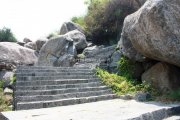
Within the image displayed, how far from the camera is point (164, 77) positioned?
391 inches

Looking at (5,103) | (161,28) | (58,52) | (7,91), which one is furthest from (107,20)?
(5,103)

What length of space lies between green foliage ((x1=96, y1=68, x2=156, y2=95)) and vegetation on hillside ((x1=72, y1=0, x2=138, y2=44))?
800 centimetres

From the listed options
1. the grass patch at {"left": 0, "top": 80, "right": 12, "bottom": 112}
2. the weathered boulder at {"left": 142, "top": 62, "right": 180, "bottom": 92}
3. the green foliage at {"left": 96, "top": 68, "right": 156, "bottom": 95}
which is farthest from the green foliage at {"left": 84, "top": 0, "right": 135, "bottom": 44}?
the grass patch at {"left": 0, "top": 80, "right": 12, "bottom": 112}

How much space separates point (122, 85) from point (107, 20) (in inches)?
387

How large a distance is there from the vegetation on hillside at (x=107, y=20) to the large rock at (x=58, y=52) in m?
2.87

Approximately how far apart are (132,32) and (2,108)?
502cm

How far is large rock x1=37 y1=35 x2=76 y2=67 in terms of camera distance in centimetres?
1717

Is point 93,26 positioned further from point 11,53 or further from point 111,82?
point 111,82

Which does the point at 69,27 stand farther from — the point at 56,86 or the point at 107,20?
the point at 56,86

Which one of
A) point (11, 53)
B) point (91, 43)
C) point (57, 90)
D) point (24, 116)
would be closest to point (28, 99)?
point (57, 90)

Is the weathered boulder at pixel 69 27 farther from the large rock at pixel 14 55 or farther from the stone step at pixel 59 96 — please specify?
the stone step at pixel 59 96

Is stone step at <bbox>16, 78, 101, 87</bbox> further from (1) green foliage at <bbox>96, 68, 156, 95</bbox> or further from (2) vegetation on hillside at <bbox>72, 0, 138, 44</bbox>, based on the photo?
(2) vegetation on hillside at <bbox>72, 0, 138, 44</bbox>

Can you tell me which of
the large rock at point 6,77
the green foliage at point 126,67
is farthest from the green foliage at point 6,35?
the green foliage at point 126,67

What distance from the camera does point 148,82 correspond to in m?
10.4
